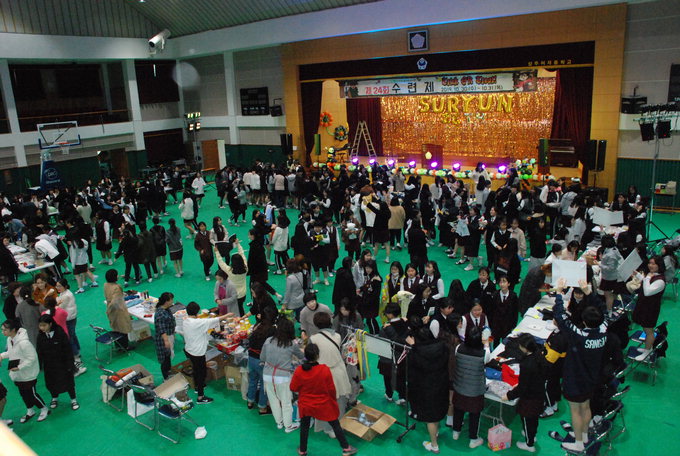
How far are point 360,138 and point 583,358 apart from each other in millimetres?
18961

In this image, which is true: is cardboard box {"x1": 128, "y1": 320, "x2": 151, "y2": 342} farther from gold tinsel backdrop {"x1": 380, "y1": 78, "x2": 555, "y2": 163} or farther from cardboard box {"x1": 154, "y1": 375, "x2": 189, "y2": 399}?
gold tinsel backdrop {"x1": 380, "y1": 78, "x2": 555, "y2": 163}

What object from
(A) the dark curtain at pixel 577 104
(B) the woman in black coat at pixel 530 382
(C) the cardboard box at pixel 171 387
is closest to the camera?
(B) the woman in black coat at pixel 530 382

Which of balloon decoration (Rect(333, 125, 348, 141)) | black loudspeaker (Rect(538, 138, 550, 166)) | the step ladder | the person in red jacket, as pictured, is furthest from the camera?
balloon decoration (Rect(333, 125, 348, 141))

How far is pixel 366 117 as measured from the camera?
78.0ft

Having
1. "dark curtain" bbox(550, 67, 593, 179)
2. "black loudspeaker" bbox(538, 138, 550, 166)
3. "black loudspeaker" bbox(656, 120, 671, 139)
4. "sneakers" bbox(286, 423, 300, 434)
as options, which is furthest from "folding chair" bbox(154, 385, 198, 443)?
"black loudspeaker" bbox(538, 138, 550, 166)

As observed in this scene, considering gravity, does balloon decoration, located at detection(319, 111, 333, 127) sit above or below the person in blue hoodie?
above

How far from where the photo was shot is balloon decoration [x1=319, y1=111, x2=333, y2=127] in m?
23.5

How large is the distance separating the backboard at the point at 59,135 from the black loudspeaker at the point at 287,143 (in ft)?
26.8

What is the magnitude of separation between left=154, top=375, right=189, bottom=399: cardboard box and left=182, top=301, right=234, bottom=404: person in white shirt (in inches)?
10.2

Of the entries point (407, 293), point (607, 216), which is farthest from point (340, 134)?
point (407, 293)

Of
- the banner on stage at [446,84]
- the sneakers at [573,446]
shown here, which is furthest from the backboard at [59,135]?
the sneakers at [573,446]

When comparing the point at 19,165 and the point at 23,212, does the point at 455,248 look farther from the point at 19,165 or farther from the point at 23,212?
the point at 19,165

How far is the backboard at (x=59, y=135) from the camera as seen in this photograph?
20906mm

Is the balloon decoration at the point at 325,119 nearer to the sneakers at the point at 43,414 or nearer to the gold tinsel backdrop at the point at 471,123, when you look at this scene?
the gold tinsel backdrop at the point at 471,123
